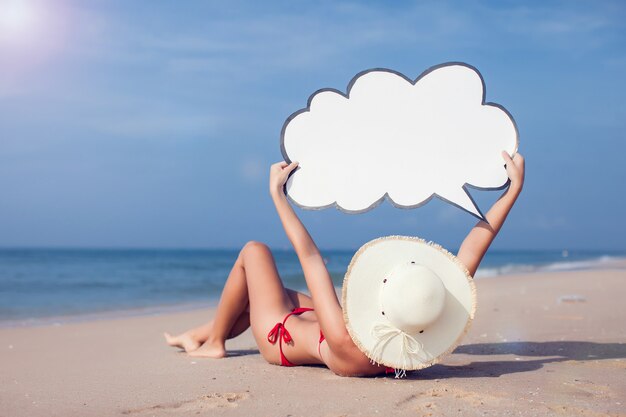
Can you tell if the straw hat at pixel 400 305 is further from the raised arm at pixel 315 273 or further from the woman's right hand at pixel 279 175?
the woman's right hand at pixel 279 175

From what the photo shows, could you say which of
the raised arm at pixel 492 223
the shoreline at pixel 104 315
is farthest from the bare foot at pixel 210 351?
the shoreline at pixel 104 315

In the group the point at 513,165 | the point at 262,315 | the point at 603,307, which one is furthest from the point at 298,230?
the point at 603,307

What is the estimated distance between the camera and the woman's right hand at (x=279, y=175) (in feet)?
12.5

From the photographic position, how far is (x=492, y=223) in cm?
379

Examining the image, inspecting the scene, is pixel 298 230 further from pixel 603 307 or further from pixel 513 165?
pixel 603 307

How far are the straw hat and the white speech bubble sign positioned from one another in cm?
56

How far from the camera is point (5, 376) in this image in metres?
4.20

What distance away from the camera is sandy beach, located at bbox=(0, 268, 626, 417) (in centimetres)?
312

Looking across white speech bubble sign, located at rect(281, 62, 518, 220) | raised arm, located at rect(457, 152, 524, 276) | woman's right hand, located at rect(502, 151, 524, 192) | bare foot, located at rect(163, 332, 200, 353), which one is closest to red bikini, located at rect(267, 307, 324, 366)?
white speech bubble sign, located at rect(281, 62, 518, 220)

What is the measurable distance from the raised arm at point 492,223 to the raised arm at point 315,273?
0.75 m

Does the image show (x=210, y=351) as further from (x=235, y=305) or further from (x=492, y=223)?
(x=492, y=223)

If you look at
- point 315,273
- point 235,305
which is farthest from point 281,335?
point 315,273

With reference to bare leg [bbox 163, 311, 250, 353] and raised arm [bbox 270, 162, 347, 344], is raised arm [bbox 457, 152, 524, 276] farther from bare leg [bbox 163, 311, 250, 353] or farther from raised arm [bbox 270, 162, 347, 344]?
bare leg [bbox 163, 311, 250, 353]

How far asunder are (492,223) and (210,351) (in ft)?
6.66
